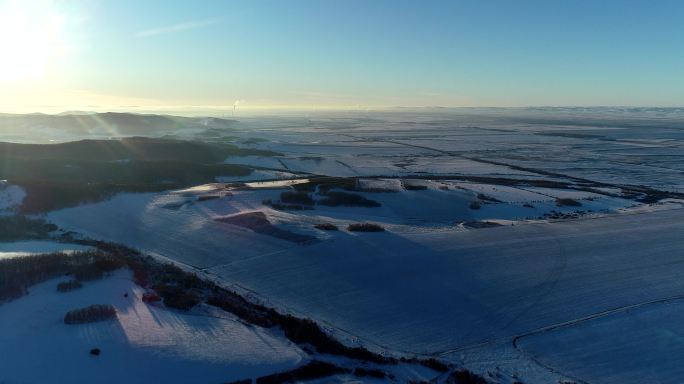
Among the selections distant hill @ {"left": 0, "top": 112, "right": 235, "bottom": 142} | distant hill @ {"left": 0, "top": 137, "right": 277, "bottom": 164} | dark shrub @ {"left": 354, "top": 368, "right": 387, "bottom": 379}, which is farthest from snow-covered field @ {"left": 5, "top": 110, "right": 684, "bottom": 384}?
distant hill @ {"left": 0, "top": 112, "right": 235, "bottom": 142}

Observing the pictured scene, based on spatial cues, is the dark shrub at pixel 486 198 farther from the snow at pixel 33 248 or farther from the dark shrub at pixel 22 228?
the dark shrub at pixel 22 228

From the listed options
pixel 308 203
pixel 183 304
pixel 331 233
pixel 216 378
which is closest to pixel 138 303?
pixel 183 304

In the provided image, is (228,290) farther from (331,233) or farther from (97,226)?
(97,226)

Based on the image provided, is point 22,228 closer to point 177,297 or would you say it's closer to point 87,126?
point 177,297

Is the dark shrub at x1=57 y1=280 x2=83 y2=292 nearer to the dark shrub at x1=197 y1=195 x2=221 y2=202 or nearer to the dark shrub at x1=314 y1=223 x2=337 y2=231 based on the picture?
the dark shrub at x1=314 y1=223 x2=337 y2=231

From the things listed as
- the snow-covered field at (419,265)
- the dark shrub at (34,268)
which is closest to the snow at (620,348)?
the snow-covered field at (419,265)

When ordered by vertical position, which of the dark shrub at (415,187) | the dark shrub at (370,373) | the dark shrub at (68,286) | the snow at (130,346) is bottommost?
the dark shrub at (370,373)
